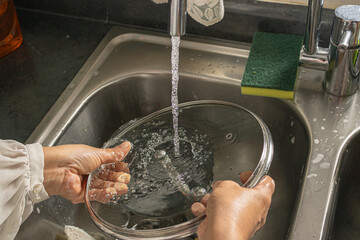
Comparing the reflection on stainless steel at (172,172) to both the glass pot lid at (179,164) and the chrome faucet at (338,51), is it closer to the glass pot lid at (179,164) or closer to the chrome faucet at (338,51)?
the glass pot lid at (179,164)

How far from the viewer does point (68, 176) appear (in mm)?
844

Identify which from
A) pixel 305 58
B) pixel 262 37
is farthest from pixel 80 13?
pixel 305 58

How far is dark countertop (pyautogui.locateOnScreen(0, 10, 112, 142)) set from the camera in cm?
104

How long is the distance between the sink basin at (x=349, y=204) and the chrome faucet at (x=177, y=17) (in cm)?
46

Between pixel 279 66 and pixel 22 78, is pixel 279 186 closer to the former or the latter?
pixel 279 66

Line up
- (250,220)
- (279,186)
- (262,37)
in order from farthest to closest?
(262,37) < (279,186) < (250,220)

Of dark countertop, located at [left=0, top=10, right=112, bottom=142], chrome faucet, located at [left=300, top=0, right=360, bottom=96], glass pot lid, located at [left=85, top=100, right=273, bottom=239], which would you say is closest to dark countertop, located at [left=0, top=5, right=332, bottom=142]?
dark countertop, located at [left=0, top=10, right=112, bottom=142]

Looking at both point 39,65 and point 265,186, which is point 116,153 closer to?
point 265,186

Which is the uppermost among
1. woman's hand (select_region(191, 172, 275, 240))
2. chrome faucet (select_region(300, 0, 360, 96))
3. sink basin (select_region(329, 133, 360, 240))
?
chrome faucet (select_region(300, 0, 360, 96))

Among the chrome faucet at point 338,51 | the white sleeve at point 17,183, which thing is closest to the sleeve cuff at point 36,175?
the white sleeve at point 17,183

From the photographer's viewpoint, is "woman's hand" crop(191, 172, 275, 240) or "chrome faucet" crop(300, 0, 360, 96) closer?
"woman's hand" crop(191, 172, 275, 240)

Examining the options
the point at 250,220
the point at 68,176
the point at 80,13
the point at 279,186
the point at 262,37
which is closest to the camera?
the point at 250,220

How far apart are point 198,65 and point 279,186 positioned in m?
0.35

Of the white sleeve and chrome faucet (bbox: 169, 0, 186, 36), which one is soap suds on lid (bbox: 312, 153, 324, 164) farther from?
the white sleeve
